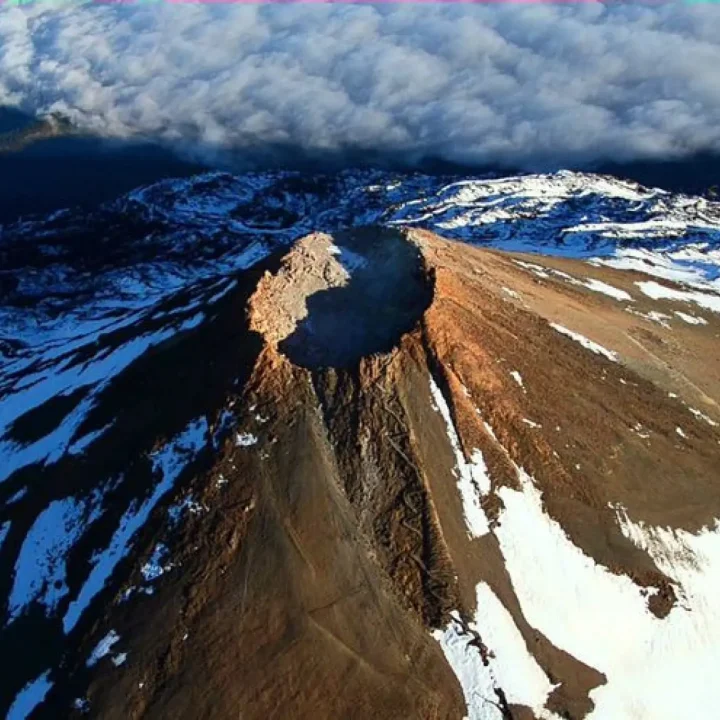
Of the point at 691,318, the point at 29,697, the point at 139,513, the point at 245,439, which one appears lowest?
the point at 691,318

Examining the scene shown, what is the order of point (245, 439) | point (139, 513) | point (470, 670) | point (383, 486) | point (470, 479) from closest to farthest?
point (470, 670), point (139, 513), point (383, 486), point (470, 479), point (245, 439)

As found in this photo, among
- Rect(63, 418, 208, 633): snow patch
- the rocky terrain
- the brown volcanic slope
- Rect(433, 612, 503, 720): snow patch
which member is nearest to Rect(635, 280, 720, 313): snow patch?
the brown volcanic slope

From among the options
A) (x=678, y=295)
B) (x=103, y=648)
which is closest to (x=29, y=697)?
(x=103, y=648)

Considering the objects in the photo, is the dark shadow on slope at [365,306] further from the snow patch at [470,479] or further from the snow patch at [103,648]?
the snow patch at [103,648]

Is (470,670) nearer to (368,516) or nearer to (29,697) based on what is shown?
(368,516)

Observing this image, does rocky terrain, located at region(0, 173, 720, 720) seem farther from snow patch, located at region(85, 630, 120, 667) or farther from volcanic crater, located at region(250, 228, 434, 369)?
volcanic crater, located at region(250, 228, 434, 369)

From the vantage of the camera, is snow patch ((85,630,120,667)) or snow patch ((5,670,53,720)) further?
snow patch ((85,630,120,667))

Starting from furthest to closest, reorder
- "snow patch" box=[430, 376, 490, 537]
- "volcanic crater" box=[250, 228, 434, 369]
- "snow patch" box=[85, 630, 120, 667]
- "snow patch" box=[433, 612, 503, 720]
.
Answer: "volcanic crater" box=[250, 228, 434, 369]
"snow patch" box=[430, 376, 490, 537]
"snow patch" box=[85, 630, 120, 667]
"snow patch" box=[433, 612, 503, 720]
